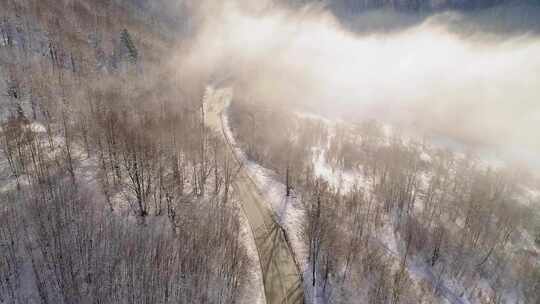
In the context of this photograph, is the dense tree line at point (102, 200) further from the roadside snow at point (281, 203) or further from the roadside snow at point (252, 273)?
the roadside snow at point (281, 203)

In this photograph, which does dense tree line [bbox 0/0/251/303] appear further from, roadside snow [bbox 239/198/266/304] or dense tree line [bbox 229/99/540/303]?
dense tree line [bbox 229/99/540/303]

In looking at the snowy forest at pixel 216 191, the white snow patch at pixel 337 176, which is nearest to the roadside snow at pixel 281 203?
the snowy forest at pixel 216 191

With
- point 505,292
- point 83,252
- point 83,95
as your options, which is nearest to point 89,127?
point 83,95

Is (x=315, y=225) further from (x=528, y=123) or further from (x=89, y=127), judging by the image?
(x=528, y=123)

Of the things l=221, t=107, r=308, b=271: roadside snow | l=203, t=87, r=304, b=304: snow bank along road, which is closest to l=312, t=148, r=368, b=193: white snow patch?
l=221, t=107, r=308, b=271: roadside snow

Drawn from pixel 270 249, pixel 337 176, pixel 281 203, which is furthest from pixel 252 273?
pixel 337 176

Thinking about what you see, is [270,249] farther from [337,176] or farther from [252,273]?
[337,176]
